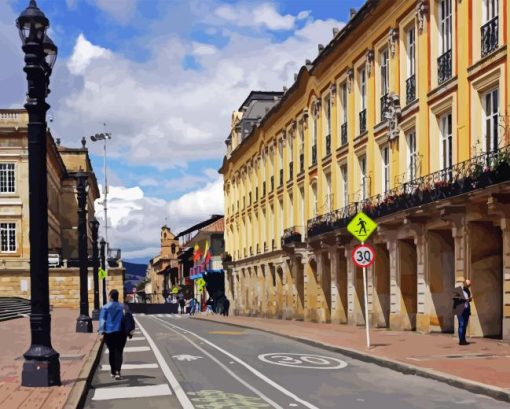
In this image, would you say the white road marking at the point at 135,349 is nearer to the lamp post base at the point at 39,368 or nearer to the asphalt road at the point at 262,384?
the asphalt road at the point at 262,384

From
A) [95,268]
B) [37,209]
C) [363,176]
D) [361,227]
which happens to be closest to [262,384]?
[37,209]

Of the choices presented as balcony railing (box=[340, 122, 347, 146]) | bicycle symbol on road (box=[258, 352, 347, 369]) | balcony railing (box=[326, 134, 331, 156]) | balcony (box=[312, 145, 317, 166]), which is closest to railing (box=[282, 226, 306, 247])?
balcony (box=[312, 145, 317, 166])

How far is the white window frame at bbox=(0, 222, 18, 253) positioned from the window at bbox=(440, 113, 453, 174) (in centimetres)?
4969

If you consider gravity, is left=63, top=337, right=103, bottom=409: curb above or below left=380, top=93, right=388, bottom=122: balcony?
below

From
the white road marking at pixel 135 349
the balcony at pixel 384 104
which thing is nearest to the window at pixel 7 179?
the balcony at pixel 384 104

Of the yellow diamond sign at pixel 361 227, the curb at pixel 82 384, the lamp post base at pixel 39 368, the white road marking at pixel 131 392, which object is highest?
the yellow diamond sign at pixel 361 227

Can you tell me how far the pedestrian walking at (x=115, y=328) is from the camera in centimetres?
1385

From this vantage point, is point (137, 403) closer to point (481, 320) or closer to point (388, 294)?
point (481, 320)

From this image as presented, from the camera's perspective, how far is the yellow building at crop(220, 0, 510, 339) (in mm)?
21984

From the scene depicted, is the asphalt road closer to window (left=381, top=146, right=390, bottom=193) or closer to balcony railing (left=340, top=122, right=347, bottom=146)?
window (left=381, top=146, right=390, bottom=193)

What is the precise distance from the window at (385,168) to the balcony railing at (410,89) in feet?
10.4

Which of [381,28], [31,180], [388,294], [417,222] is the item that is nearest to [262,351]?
[417,222]

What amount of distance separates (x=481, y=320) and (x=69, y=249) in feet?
245

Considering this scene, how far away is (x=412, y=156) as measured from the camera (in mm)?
27906
